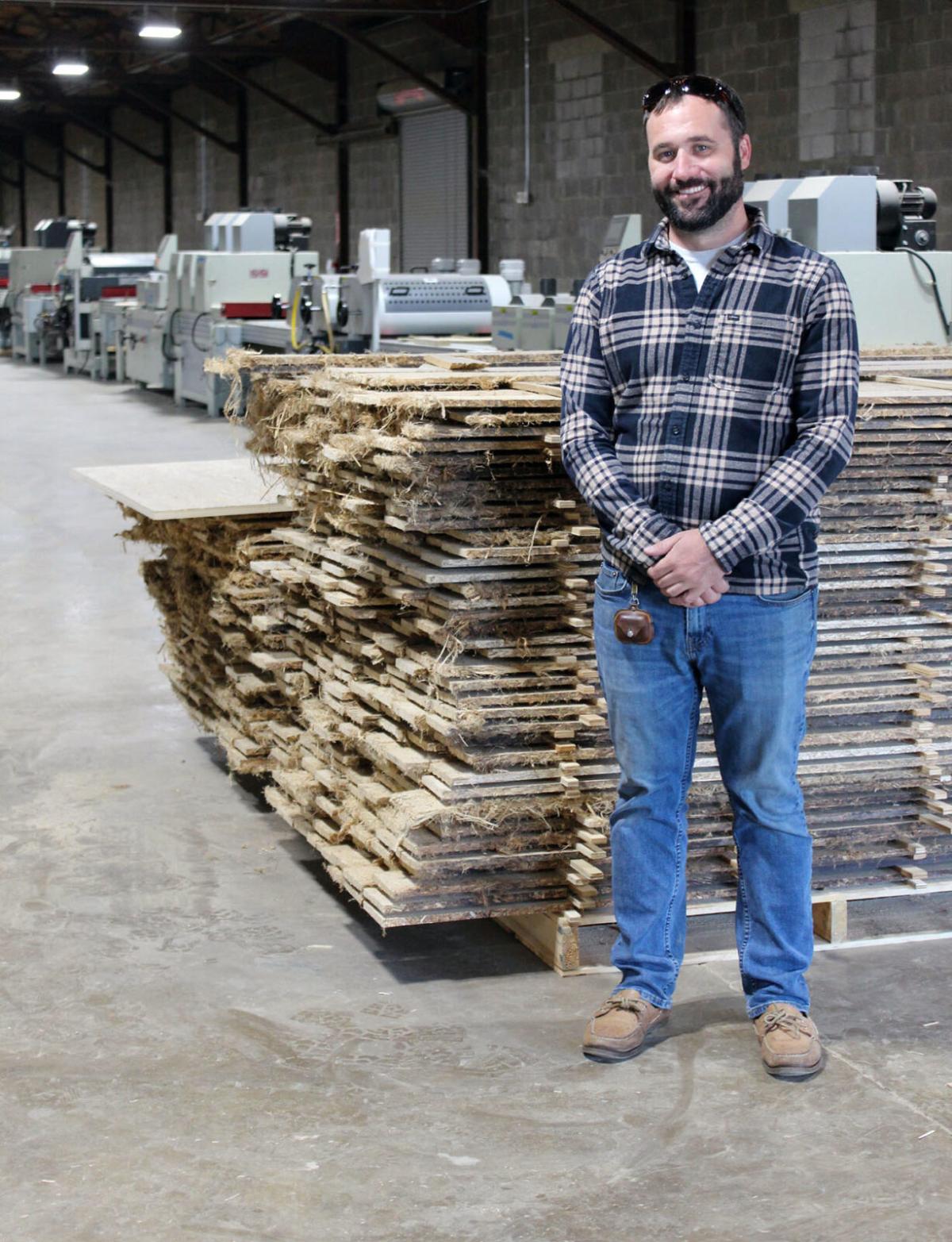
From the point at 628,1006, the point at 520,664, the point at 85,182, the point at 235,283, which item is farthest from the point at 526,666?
the point at 85,182

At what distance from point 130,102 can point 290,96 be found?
5.78 metres

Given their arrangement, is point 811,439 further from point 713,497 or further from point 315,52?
point 315,52

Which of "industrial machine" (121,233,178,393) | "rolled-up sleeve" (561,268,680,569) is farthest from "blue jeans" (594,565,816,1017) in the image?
"industrial machine" (121,233,178,393)

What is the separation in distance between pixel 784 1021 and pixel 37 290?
17473mm

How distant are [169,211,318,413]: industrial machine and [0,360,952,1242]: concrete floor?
861cm

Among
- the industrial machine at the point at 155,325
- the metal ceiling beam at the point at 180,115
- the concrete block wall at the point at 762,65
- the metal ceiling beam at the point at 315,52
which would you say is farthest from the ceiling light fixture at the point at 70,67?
the concrete block wall at the point at 762,65

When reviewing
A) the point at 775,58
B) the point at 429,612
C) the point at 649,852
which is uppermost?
the point at 775,58

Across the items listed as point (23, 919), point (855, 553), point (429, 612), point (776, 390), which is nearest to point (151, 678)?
point (23, 919)

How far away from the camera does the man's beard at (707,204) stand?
2398 mm

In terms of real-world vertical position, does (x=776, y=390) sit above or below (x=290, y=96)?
below

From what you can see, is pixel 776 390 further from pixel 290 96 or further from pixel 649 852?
pixel 290 96

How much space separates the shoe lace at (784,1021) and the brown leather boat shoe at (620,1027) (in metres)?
0.18

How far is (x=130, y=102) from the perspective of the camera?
78.4 feet

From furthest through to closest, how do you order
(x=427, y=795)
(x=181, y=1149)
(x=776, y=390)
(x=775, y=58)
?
(x=775, y=58), (x=427, y=795), (x=776, y=390), (x=181, y=1149)
